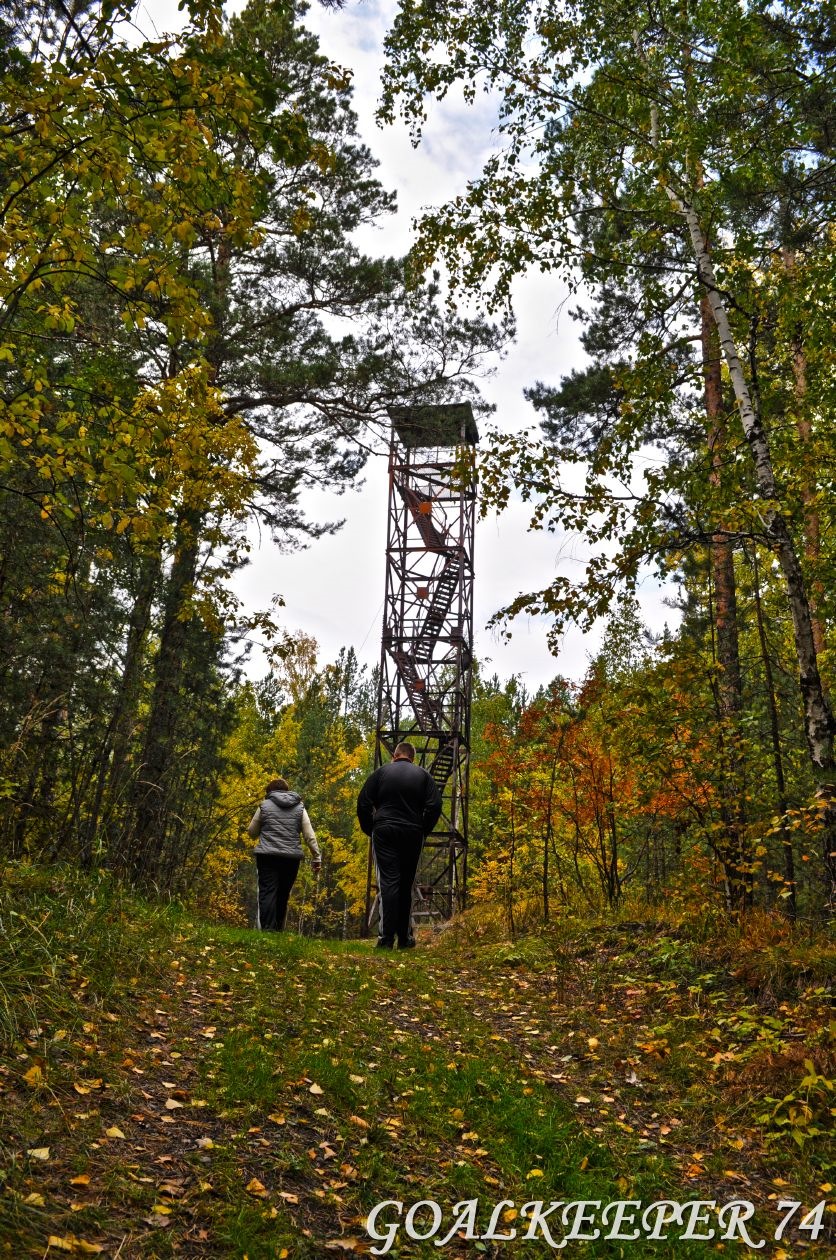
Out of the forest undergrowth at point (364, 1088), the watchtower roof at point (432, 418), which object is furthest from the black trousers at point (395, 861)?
the watchtower roof at point (432, 418)

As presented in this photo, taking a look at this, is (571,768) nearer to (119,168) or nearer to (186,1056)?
(186,1056)

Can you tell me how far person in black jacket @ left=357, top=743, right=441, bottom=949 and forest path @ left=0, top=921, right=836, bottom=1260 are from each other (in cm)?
167

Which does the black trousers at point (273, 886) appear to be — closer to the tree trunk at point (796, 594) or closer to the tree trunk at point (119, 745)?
the tree trunk at point (119, 745)

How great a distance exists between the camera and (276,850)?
827 cm

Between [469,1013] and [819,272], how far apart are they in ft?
19.7

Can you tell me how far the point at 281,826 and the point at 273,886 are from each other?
65cm

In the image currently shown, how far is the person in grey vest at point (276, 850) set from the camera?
8305 millimetres

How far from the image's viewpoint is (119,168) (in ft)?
11.2

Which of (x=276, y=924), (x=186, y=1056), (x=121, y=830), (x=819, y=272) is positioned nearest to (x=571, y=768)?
(x=276, y=924)

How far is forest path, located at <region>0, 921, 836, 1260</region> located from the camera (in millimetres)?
2670

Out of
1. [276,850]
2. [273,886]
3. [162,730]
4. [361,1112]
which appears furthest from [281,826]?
[361,1112]

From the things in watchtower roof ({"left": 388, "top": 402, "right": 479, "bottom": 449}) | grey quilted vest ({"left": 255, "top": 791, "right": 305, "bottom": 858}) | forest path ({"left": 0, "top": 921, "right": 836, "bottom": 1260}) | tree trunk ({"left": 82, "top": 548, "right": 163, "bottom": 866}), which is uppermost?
watchtower roof ({"left": 388, "top": 402, "right": 479, "bottom": 449})

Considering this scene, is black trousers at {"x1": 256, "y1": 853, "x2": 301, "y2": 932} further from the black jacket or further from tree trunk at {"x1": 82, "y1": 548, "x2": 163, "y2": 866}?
tree trunk at {"x1": 82, "y1": 548, "x2": 163, "y2": 866}

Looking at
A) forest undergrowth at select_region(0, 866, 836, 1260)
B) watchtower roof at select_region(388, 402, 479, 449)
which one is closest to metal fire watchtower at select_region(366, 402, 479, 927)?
watchtower roof at select_region(388, 402, 479, 449)
